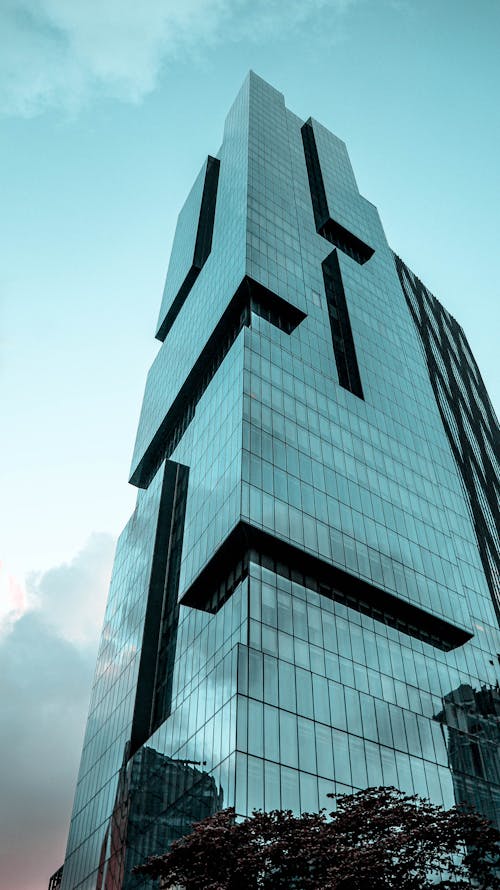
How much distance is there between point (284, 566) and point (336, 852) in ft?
93.8

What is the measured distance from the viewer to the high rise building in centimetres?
4912

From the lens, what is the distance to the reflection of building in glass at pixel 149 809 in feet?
152

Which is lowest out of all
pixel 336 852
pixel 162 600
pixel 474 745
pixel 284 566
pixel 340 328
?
pixel 336 852

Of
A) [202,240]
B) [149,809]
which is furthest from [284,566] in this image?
[202,240]

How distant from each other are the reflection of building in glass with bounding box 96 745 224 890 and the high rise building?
7.8 inches

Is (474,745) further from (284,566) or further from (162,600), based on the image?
(162,600)

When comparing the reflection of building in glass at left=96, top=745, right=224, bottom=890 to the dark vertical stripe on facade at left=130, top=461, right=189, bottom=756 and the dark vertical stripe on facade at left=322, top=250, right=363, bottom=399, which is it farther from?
the dark vertical stripe on facade at left=322, top=250, right=363, bottom=399

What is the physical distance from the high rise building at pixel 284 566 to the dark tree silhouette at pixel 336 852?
10.7 metres

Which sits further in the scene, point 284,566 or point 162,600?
point 162,600

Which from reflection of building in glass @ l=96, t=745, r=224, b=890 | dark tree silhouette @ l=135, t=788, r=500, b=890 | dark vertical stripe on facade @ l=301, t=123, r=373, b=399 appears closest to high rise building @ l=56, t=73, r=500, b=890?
reflection of building in glass @ l=96, t=745, r=224, b=890

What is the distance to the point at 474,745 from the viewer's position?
190 feet

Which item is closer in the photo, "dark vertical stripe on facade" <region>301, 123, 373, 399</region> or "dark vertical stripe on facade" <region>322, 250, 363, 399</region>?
"dark vertical stripe on facade" <region>322, 250, 363, 399</region>

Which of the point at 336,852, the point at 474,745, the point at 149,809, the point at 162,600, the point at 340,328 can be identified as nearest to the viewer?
the point at 336,852

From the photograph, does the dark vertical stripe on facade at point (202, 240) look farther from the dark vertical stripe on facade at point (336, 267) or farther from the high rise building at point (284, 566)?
the dark vertical stripe on facade at point (336, 267)
